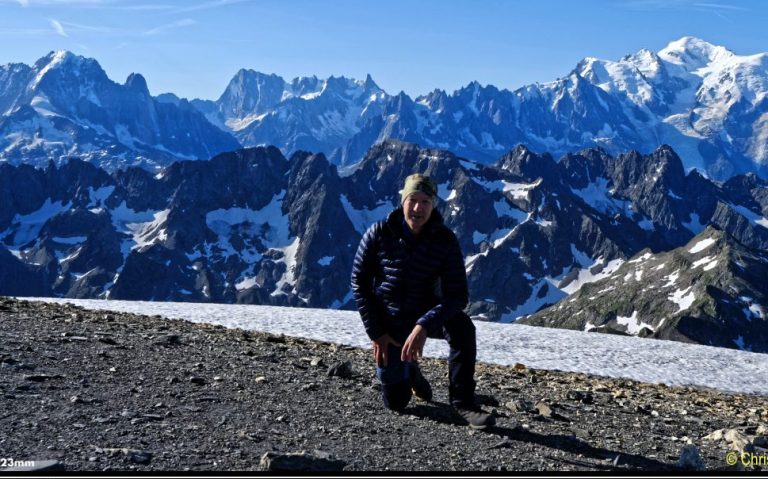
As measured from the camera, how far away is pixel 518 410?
11.9 meters

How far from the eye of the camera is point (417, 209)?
391 inches

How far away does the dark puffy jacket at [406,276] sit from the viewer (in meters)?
10.2

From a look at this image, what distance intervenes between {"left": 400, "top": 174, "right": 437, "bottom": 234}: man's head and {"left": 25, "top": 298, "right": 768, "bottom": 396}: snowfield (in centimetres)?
1146

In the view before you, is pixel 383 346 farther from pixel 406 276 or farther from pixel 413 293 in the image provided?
pixel 406 276

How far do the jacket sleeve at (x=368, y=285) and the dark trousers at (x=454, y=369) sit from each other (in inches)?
13.1

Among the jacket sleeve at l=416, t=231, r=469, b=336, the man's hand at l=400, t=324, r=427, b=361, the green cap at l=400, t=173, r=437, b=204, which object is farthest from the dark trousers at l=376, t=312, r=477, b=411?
the green cap at l=400, t=173, r=437, b=204

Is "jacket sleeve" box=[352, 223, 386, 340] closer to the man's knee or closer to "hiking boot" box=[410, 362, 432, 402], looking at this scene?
the man's knee

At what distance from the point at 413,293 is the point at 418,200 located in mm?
1383

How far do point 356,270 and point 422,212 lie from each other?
1.44 m

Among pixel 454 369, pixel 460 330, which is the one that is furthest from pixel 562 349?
pixel 460 330

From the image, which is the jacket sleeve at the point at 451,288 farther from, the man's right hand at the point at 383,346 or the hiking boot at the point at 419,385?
the hiking boot at the point at 419,385

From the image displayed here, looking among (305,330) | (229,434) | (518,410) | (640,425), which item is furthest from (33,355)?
(305,330)

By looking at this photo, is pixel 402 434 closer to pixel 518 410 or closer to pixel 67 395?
pixel 518 410

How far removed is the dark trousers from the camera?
34.0ft
